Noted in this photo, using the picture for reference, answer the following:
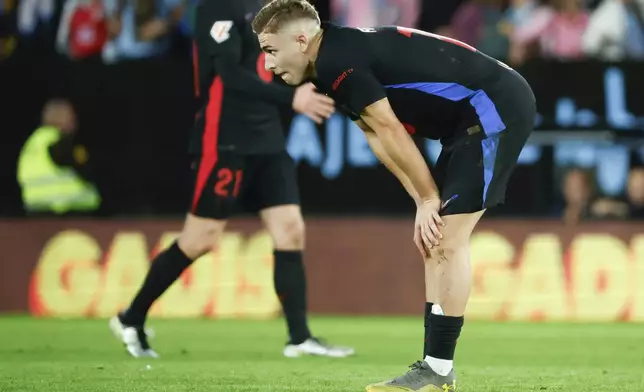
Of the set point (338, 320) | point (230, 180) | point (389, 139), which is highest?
point (389, 139)

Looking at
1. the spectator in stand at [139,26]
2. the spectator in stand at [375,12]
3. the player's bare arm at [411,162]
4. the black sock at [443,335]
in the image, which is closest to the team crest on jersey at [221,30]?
the player's bare arm at [411,162]

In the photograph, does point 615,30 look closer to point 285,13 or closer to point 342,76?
point 285,13

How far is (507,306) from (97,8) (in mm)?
4523

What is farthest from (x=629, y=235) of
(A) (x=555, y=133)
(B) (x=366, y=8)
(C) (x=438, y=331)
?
(C) (x=438, y=331)

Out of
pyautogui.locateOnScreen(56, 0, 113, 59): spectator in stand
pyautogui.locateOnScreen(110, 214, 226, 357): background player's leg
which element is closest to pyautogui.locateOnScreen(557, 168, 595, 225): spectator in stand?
pyautogui.locateOnScreen(56, 0, 113, 59): spectator in stand

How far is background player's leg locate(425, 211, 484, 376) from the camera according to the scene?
5.45 m

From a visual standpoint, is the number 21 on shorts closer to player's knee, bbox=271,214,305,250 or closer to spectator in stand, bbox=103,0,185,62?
player's knee, bbox=271,214,305,250

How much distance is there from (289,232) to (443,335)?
2443 millimetres

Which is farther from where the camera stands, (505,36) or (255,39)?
(505,36)

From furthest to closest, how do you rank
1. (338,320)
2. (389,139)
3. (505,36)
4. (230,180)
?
(505,36) → (338,320) → (230,180) → (389,139)

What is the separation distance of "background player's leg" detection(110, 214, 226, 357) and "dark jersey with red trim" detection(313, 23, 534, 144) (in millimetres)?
2394

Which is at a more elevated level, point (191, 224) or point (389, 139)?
point (389, 139)

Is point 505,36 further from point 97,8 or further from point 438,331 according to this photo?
point 438,331

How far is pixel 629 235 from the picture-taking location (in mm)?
11391
